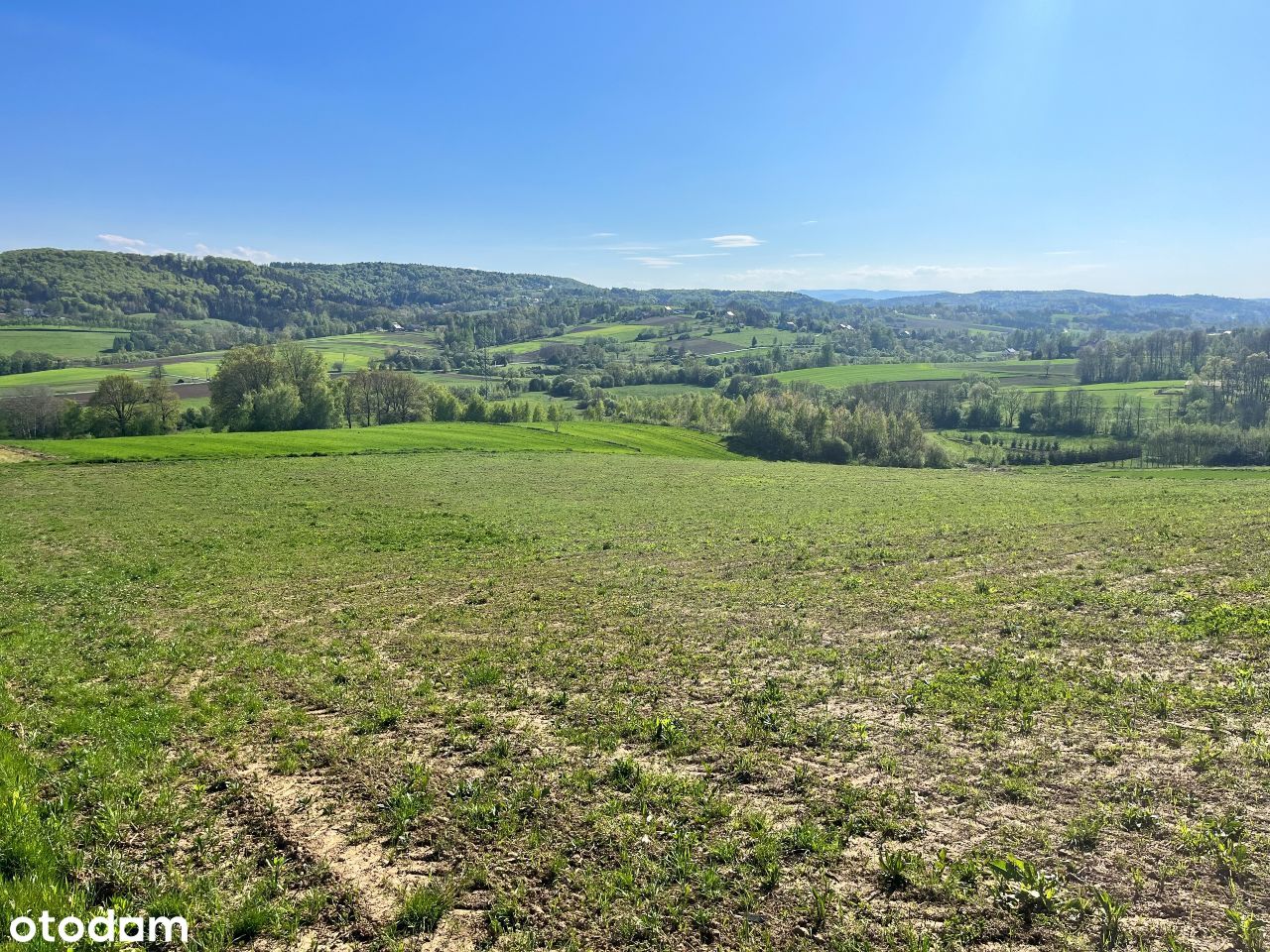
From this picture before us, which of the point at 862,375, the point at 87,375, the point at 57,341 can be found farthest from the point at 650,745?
the point at 57,341

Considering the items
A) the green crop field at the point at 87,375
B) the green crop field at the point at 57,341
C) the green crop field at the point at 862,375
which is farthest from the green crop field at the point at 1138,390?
the green crop field at the point at 57,341

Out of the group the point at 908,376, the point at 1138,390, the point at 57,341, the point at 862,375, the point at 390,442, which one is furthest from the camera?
the point at 862,375

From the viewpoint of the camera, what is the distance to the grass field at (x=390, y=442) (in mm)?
55594

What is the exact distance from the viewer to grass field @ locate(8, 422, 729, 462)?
55.6 meters

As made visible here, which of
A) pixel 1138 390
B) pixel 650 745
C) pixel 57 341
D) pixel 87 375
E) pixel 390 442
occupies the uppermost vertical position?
pixel 57 341

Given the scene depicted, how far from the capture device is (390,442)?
6862 cm

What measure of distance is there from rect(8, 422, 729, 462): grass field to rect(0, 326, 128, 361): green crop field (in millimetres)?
131666

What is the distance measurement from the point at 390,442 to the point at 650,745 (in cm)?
6496

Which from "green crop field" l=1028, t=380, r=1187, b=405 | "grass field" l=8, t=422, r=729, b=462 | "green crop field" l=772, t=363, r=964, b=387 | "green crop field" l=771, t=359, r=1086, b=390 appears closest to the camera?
"grass field" l=8, t=422, r=729, b=462

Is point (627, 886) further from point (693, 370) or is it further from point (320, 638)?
point (693, 370)

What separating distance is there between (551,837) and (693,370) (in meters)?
190

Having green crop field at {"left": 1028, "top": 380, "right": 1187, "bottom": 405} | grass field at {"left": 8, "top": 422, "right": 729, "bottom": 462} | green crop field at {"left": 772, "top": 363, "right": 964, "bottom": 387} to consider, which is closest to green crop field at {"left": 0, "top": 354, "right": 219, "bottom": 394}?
grass field at {"left": 8, "top": 422, "right": 729, "bottom": 462}

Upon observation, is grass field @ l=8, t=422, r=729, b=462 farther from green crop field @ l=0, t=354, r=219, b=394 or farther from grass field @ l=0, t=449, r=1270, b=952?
green crop field @ l=0, t=354, r=219, b=394

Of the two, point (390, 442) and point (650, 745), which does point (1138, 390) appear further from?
point (650, 745)
